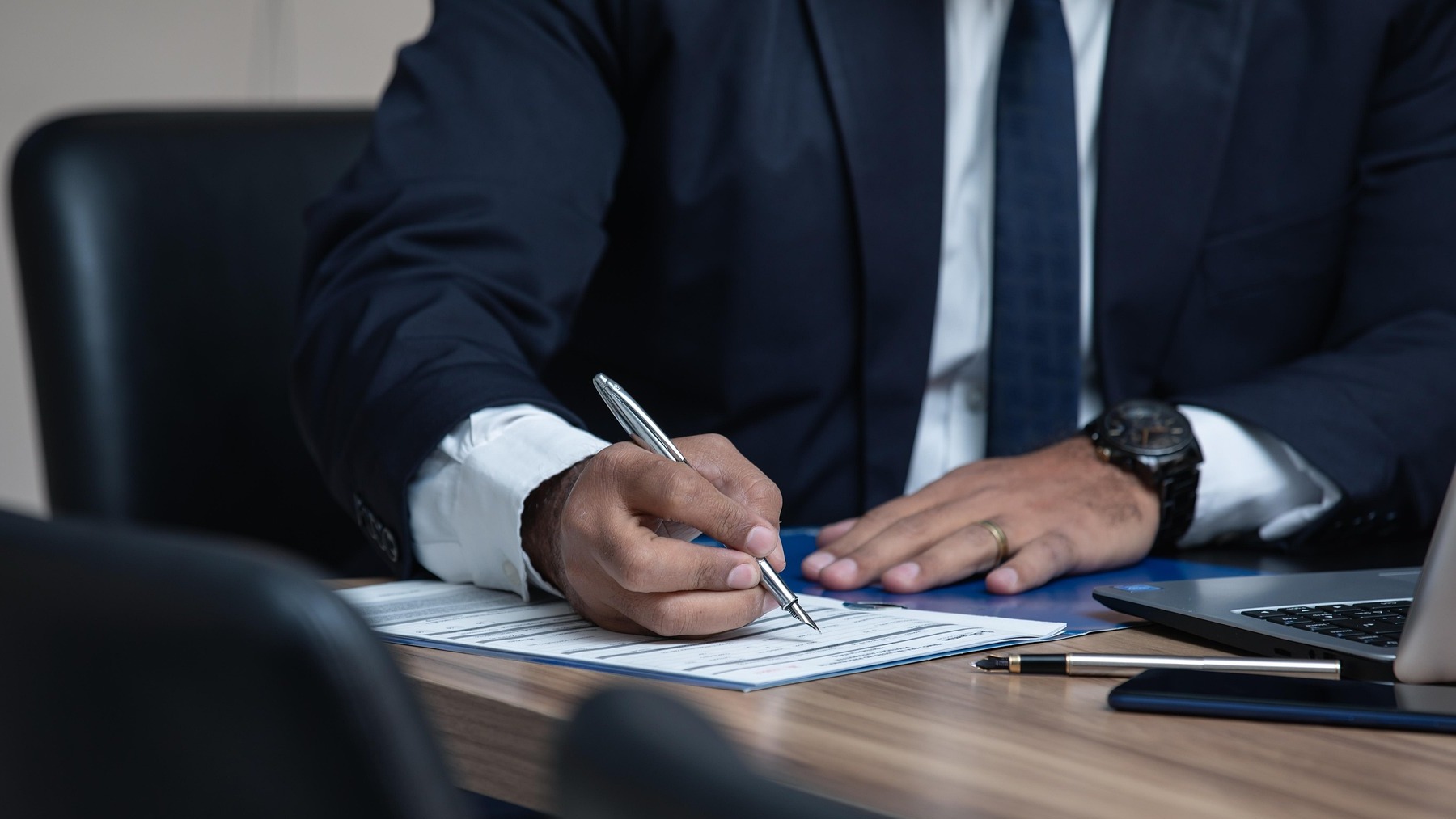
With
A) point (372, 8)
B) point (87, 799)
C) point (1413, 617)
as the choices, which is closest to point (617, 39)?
point (1413, 617)

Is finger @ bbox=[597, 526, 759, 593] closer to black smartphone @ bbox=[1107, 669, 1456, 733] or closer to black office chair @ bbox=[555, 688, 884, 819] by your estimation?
black smartphone @ bbox=[1107, 669, 1456, 733]

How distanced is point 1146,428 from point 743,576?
50cm

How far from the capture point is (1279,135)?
135cm

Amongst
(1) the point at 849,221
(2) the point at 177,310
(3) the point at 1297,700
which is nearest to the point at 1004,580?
(3) the point at 1297,700

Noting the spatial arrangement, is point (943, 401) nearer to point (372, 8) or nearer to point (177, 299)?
point (177, 299)

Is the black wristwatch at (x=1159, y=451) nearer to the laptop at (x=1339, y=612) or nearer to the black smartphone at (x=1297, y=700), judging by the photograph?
the laptop at (x=1339, y=612)

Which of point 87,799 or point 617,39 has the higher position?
point 617,39

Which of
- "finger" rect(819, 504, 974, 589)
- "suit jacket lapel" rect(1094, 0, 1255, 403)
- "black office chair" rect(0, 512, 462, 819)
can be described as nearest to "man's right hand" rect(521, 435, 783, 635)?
"finger" rect(819, 504, 974, 589)

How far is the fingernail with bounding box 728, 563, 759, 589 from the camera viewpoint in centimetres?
66

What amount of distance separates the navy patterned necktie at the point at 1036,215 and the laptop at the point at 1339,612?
430mm

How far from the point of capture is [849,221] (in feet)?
4.06

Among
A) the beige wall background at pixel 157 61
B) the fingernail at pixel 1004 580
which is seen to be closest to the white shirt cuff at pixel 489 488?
the fingernail at pixel 1004 580

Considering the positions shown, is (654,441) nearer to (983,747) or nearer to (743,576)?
(743,576)

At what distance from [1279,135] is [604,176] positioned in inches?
25.3
